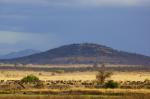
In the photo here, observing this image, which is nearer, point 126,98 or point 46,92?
point 126,98

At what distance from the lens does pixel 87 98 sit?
42.4m

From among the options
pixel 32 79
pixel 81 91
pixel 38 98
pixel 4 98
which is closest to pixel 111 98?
pixel 38 98

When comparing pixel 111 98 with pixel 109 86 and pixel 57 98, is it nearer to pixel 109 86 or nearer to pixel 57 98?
pixel 57 98

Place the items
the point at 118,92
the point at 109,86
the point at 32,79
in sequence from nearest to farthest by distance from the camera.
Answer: the point at 118,92, the point at 109,86, the point at 32,79

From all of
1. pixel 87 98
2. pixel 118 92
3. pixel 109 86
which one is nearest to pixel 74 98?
pixel 87 98

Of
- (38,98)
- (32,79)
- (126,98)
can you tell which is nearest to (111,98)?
(126,98)

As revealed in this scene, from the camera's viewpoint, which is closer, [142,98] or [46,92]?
[142,98]

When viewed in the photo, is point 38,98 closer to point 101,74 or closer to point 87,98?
point 87,98

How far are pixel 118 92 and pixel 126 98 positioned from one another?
1154 centimetres

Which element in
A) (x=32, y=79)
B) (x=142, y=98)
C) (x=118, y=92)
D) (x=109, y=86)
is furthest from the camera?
(x=32, y=79)

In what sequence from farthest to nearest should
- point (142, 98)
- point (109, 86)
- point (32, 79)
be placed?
1. point (32, 79)
2. point (109, 86)
3. point (142, 98)

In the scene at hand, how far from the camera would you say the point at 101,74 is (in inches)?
3452

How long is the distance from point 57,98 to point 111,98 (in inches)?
170

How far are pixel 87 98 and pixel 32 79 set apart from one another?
142 ft
